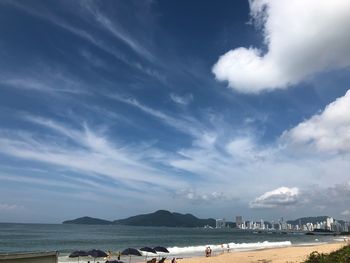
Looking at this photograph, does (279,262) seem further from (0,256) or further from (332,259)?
(0,256)

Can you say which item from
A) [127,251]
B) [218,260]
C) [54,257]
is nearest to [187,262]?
[218,260]

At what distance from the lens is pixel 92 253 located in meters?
28.8

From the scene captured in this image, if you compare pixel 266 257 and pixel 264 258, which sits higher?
pixel 266 257

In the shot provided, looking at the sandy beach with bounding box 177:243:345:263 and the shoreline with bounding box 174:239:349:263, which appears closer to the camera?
the shoreline with bounding box 174:239:349:263

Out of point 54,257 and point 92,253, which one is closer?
point 54,257

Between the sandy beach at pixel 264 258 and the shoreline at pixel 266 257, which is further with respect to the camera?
the sandy beach at pixel 264 258

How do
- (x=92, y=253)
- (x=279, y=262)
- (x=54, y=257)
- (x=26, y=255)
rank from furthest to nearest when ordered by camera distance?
1. (x=279, y=262)
2. (x=92, y=253)
3. (x=54, y=257)
4. (x=26, y=255)

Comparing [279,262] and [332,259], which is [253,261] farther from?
[332,259]

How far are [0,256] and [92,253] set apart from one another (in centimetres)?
1210

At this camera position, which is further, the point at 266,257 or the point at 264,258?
the point at 266,257

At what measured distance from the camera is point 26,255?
18.1 m

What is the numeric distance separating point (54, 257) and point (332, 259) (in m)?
12.2

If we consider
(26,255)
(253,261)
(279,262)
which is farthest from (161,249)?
(26,255)

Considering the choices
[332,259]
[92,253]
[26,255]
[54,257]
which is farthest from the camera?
[92,253]
